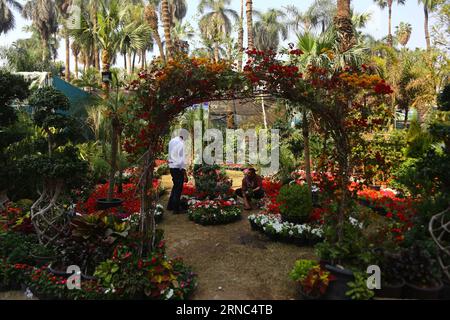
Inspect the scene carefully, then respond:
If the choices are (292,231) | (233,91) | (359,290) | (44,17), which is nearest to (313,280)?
(359,290)

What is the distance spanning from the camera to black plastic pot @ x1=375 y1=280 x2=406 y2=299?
387 centimetres

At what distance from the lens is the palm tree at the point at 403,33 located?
44.1 m

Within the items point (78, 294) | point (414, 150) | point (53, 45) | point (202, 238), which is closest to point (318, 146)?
point (414, 150)

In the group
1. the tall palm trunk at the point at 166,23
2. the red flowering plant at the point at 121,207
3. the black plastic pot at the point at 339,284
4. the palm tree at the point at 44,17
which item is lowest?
the black plastic pot at the point at 339,284

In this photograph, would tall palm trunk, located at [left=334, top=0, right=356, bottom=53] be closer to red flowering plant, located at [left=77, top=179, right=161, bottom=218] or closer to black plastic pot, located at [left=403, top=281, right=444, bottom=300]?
red flowering plant, located at [left=77, top=179, right=161, bottom=218]

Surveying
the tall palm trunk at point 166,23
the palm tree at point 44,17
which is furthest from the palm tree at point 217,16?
the tall palm trunk at point 166,23

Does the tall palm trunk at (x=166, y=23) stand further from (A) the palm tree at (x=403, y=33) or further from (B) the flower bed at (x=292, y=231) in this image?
(A) the palm tree at (x=403, y=33)

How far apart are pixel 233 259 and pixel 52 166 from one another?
9.68 ft

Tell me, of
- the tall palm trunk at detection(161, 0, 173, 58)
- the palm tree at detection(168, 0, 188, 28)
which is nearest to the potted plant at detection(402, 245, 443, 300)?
the tall palm trunk at detection(161, 0, 173, 58)

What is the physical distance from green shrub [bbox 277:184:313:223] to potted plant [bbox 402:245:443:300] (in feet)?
8.01

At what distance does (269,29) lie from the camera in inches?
2021

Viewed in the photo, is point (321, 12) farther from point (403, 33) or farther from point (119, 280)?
point (119, 280)

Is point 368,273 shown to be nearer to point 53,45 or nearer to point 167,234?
point 167,234

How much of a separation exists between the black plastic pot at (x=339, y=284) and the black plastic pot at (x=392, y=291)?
1.11 ft
